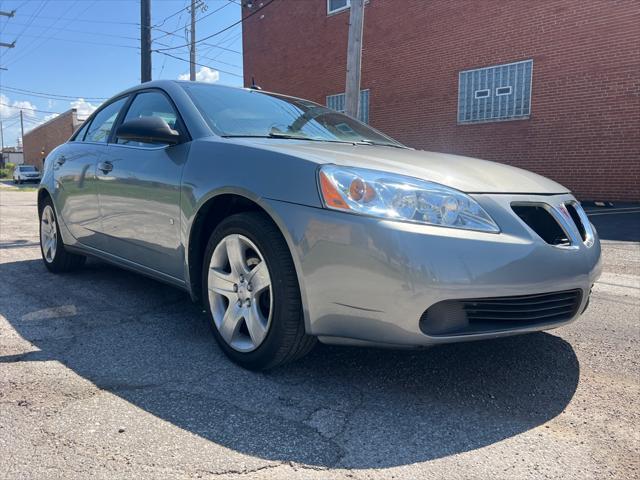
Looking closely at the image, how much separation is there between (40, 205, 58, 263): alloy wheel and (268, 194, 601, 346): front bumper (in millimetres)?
3283

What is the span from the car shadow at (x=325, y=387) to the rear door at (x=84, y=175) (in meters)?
0.79

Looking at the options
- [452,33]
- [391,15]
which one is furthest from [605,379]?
[391,15]

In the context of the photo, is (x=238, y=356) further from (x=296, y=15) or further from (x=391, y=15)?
(x=296, y=15)

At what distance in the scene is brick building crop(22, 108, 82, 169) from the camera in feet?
149

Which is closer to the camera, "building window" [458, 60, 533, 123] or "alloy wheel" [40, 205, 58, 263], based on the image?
"alloy wheel" [40, 205, 58, 263]

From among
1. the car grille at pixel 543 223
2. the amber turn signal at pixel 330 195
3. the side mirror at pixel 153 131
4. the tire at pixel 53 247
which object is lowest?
the tire at pixel 53 247

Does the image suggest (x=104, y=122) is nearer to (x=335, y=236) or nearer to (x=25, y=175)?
(x=335, y=236)

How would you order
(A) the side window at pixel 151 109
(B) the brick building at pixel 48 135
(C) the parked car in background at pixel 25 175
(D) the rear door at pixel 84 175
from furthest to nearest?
(B) the brick building at pixel 48 135 < (C) the parked car in background at pixel 25 175 < (D) the rear door at pixel 84 175 < (A) the side window at pixel 151 109

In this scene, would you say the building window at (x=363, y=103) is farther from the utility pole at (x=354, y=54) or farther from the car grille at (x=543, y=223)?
the car grille at (x=543, y=223)

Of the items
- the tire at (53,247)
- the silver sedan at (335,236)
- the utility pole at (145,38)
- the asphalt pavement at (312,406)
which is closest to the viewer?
the asphalt pavement at (312,406)

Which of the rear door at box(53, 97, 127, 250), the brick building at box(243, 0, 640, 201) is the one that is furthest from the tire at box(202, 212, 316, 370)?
the brick building at box(243, 0, 640, 201)

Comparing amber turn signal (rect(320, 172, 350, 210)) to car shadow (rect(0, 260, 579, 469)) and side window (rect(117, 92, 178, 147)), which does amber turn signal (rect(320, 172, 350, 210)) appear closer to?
car shadow (rect(0, 260, 579, 469))

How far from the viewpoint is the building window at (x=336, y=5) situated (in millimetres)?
16422

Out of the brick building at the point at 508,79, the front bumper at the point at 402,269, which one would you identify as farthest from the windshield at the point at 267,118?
the brick building at the point at 508,79
